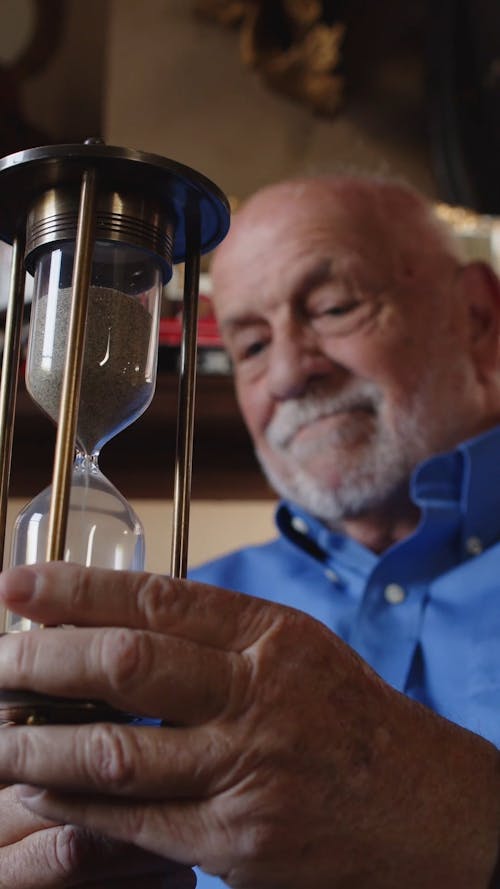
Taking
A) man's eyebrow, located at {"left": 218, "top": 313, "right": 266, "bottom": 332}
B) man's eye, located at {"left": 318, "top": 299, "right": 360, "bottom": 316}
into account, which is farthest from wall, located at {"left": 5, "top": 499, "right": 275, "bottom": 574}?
man's eye, located at {"left": 318, "top": 299, "right": 360, "bottom": 316}

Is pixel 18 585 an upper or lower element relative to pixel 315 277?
lower

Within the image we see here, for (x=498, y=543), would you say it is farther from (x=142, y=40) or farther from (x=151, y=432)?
(x=142, y=40)

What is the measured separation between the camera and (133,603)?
1.18ft

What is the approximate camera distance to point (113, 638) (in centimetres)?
35

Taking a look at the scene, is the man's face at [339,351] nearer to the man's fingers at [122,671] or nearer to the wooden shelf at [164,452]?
the wooden shelf at [164,452]

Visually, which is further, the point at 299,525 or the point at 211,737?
the point at 299,525

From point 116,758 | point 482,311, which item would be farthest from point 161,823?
point 482,311

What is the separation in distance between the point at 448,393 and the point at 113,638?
81 cm

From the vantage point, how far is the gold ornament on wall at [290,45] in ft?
5.10

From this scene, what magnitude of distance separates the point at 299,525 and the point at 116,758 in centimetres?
79

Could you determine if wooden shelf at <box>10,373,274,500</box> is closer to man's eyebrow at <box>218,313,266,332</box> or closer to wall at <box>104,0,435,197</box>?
man's eyebrow at <box>218,313,266,332</box>

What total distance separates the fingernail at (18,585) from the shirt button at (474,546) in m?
0.69

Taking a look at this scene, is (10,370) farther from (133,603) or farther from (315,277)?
(315,277)

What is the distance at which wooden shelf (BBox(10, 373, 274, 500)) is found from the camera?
140 centimetres
